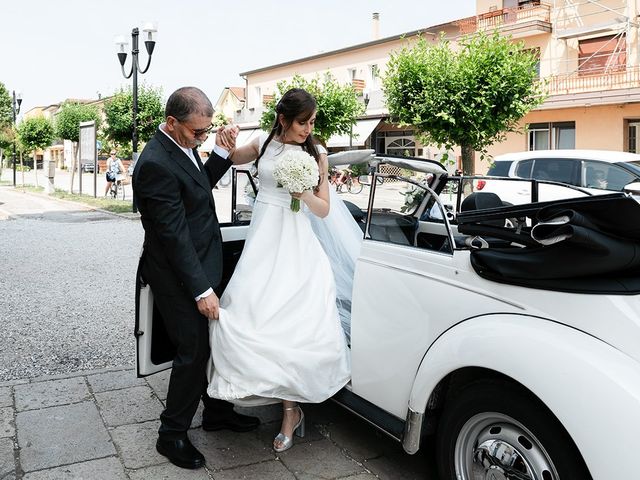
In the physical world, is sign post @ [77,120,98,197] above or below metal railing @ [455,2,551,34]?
below

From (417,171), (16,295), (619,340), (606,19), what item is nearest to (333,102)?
(606,19)

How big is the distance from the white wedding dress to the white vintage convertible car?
0.18 m

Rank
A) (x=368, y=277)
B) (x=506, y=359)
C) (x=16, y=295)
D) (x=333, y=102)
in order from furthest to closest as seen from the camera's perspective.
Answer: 1. (x=333, y=102)
2. (x=16, y=295)
3. (x=368, y=277)
4. (x=506, y=359)

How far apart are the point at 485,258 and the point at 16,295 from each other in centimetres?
661

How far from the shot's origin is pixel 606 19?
1053 inches

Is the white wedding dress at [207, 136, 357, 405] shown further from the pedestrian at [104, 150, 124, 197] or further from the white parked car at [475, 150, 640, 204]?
the pedestrian at [104, 150, 124, 197]

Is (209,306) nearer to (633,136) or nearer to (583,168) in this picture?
(583,168)

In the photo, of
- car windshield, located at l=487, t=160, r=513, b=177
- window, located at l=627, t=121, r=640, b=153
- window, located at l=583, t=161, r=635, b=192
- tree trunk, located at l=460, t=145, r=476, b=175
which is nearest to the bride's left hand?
window, located at l=583, t=161, r=635, b=192

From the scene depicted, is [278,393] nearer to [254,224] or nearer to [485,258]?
[254,224]

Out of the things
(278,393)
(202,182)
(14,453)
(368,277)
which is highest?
(202,182)

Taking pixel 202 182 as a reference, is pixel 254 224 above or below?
below

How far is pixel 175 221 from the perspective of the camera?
309cm

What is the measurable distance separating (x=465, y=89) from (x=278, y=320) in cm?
1681

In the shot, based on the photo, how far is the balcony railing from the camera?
25.3m
